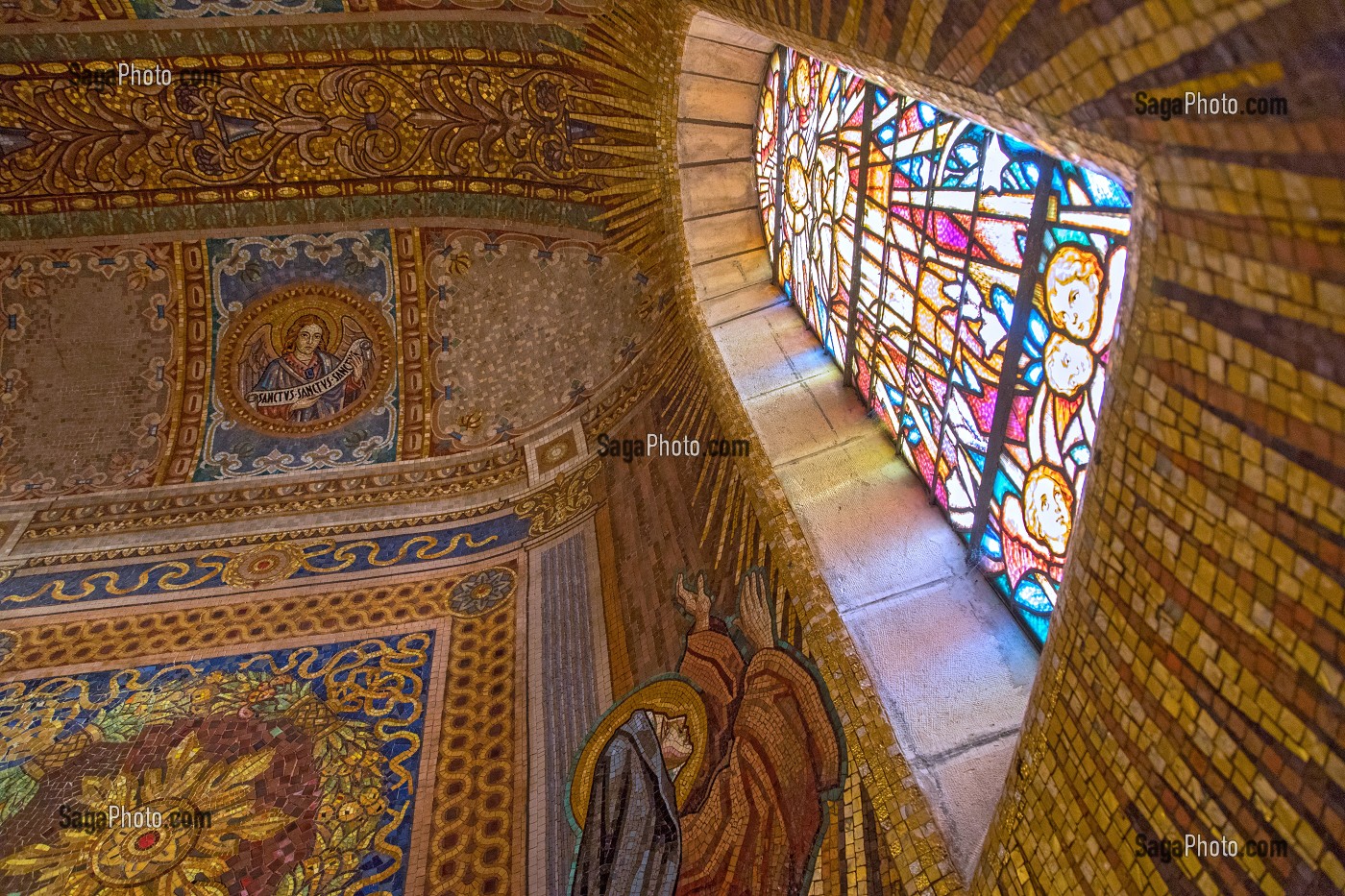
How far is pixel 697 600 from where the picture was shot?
337cm

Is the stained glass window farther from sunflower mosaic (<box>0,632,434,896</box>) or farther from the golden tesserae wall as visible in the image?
sunflower mosaic (<box>0,632,434,896</box>)

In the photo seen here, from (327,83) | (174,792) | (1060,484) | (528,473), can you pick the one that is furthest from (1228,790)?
(327,83)

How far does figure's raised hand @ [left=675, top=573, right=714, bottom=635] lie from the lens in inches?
129

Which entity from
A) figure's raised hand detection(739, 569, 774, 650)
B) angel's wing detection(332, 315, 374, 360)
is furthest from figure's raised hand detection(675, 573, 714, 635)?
angel's wing detection(332, 315, 374, 360)

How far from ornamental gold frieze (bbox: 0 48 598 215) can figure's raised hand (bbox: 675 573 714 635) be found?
8.26 ft

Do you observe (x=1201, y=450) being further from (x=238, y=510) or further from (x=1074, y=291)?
(x=238, y=510)

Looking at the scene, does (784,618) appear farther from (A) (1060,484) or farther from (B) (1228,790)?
(B) (1228,790)

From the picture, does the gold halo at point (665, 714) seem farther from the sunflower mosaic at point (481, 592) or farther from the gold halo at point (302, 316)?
the gold halo at point (302, 316)

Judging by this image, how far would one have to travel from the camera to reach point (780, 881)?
8.04ft

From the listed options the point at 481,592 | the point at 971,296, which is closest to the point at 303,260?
the point at 481,592

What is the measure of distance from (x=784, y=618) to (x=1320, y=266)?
2.11m

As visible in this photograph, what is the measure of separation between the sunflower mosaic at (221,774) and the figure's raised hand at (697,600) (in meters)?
1.28

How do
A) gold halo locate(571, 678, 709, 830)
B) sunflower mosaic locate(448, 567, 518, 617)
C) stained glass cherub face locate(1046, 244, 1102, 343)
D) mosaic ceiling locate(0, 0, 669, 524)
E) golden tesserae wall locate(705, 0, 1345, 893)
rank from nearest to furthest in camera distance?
golden tesserae wall locate(705, 0, 1345, 893) → stained glass cherub face locate(1046, 244, 1102, 343) → gold halo locate(571, 678, 709, 830) → sunflower mosaic locate(448, 567, 518, 617) → mosaic ceiling locate(0, 0, 669, 524)

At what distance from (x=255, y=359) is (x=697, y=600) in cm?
347
